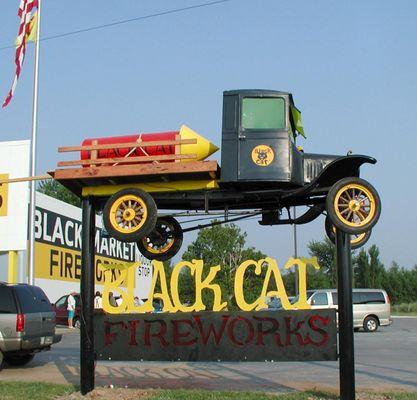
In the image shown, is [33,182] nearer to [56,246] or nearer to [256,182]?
[56,246]

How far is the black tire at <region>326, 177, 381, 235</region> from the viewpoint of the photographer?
8.03 meters

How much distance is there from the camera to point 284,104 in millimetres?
8664

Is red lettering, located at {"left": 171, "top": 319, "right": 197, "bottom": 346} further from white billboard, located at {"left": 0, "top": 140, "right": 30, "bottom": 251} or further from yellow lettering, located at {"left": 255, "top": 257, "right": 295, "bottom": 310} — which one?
white billboard, located at {"left": 0, "top": 140, "right": 30, "bottom": 251}

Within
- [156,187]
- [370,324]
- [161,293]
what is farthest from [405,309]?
[156,187]

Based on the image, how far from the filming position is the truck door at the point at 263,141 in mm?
8438

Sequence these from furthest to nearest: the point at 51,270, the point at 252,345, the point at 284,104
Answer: the point at 51,270
the point at 252,345
the point at 284,104

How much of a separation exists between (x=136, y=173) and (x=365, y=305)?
20.1m

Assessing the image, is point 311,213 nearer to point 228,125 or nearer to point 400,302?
point 228,125

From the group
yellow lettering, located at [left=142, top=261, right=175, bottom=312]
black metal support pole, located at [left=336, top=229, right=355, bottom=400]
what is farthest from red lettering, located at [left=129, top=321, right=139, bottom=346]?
black metal support pole, located at [left=336, top=229, right=355, bottom=400]

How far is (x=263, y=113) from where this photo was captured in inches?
340

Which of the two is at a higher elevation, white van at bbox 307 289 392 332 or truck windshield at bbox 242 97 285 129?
truck windshield at bbox 242 97 285 129

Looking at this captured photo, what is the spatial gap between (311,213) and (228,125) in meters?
2.03

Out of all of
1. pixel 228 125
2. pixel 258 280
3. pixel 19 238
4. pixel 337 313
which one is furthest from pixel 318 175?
pixel 19 238

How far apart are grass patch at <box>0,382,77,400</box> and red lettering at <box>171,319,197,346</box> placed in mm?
1904
